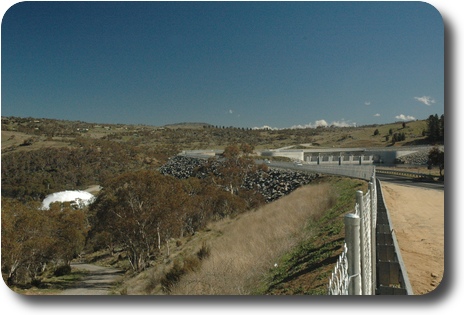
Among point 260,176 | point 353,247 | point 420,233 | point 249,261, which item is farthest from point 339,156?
point 353,247

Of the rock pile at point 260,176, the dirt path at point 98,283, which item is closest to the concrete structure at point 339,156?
the rock pile at point 260,176

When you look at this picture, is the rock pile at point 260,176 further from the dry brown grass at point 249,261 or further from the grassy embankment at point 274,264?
the grassy embankment at point 274,264

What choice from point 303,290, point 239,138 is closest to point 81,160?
point 239,138

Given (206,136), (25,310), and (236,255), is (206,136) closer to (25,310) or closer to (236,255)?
(236,255)

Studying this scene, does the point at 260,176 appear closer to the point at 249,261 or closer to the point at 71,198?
the point at 71,198

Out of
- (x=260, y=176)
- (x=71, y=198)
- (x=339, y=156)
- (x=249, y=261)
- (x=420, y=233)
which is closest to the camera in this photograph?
(x=249, y=261)

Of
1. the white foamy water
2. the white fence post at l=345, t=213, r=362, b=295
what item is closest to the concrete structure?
the white foamy water
